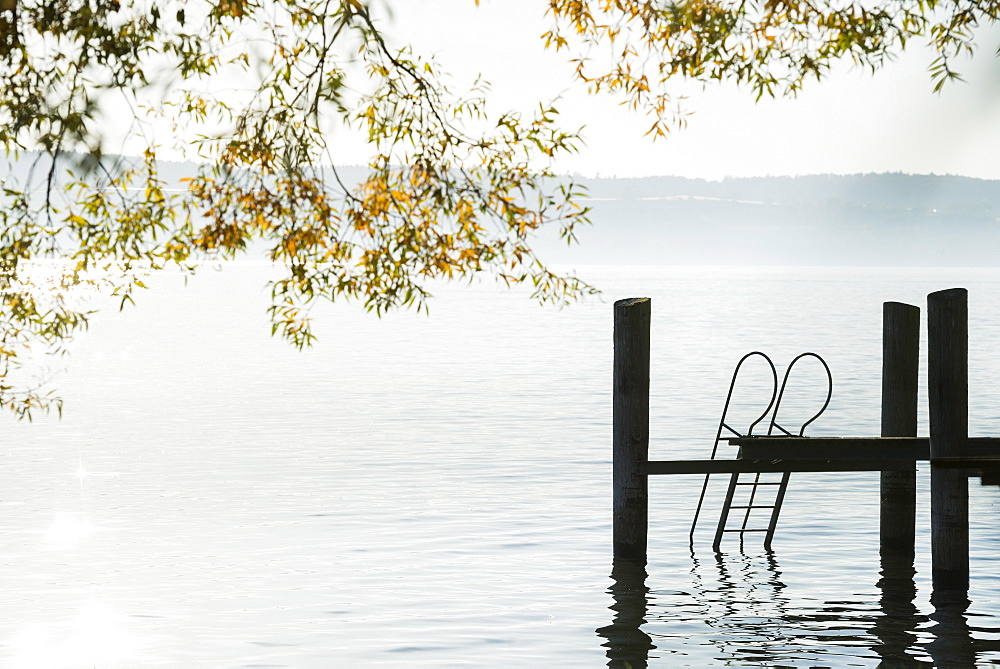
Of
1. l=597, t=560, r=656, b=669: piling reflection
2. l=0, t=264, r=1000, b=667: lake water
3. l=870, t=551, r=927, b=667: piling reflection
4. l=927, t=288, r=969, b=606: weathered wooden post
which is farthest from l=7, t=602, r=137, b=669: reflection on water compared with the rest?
l=927, t=288, r=969, b=606: weathered wooden post

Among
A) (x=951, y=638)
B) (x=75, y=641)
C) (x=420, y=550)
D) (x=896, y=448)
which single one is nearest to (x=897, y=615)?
(x=951, y=638)

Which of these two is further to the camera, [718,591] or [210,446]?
[210,446]

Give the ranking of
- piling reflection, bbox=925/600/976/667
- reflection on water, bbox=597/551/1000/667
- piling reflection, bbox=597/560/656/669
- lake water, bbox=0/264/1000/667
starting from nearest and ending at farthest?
1. piling reflection, bbox=925/600/976/667
2. reflection on water, bbox=597/551/1000/667
3. piling reflection, bbox=597/560/656/669
4. lake water, bbox=0/264/1000/667

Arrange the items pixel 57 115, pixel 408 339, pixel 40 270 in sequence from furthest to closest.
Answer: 1. pixel 408 339
2. pixel 40 270
3. pixel 57 115

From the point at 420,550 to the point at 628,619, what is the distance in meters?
4.05

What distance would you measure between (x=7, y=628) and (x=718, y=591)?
6698 mm

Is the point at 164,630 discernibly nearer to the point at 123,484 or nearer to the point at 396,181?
the point at 396,181

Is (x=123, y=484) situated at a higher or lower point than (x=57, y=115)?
lower

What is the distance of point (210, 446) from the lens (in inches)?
1078

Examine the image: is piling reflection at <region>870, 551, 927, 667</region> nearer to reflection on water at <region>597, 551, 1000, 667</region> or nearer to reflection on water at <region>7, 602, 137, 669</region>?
reflection on water at <region>597, 551, 1000, 667</region>

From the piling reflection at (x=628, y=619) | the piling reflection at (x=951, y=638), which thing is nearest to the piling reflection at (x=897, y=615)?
the piling reflection at (x=951, y=638)

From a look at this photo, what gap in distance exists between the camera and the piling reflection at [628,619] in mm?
11078

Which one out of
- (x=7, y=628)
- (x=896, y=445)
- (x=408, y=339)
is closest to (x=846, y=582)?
(x=896, y=445)

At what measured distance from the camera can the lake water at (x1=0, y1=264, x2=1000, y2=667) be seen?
11.4 metres
